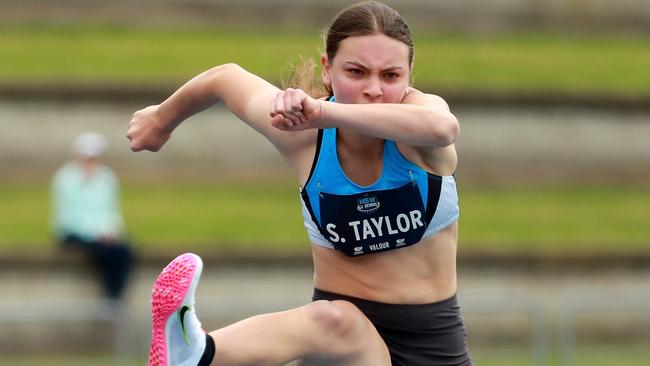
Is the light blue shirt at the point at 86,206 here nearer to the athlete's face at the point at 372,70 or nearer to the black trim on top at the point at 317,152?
the black trim on top at the point at 317,152

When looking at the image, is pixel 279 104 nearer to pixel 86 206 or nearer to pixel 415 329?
pixel 415 329

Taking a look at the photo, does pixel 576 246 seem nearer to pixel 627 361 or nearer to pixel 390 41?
pixel 627 361

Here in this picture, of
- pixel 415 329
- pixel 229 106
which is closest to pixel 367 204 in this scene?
pixel 415 329

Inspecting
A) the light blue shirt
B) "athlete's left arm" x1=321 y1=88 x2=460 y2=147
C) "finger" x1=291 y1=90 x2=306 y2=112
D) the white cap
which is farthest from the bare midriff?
the white cap

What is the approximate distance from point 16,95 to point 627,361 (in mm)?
6876

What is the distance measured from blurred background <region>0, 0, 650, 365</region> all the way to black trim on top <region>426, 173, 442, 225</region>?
4.76 meters

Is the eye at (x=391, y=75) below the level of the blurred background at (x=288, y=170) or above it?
above

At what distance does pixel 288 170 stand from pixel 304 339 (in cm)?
930

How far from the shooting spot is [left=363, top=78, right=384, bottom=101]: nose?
15.2 feet

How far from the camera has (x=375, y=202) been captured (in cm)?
483

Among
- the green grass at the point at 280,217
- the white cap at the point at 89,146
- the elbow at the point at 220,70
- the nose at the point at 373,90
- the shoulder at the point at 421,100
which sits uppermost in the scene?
the elbow at the point at 220,70

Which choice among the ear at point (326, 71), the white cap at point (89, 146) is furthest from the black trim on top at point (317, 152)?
the white cap at point (89, 146)

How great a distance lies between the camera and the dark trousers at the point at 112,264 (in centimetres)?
1117

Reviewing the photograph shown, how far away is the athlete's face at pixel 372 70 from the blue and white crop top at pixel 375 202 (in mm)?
251
